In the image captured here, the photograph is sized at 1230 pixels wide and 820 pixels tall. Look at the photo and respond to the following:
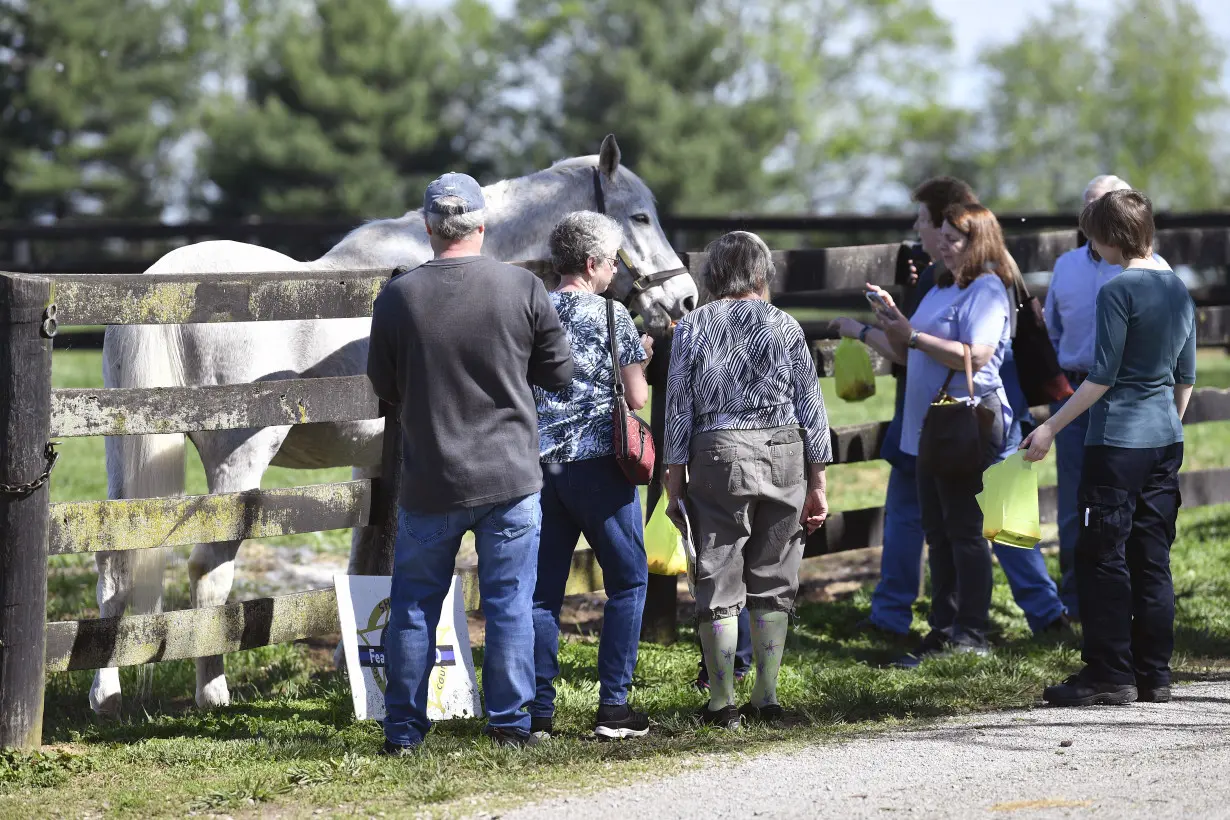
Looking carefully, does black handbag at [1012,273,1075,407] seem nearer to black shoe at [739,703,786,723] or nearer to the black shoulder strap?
black shoe at [739,703,786,723]

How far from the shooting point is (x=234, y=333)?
5.23 m

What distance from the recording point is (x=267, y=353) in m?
5.32

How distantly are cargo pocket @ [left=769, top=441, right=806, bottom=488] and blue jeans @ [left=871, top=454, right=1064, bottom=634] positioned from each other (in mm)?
1861

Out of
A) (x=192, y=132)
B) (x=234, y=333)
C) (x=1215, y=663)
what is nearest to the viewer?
(x=234, y=333)

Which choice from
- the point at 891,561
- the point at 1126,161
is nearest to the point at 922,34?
the point at 1126,161

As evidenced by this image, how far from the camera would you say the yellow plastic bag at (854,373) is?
5863 millimetres

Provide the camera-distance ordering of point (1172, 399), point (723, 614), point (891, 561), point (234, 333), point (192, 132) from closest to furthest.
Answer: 1. point (723, 614)
2. point (1172, 399)
3. point (234, 333)
4. point (891, 561)
5. point (192, 132)

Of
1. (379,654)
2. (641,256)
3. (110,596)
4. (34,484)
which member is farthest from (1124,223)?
(110,596)

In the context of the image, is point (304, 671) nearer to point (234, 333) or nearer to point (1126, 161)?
point (234, 333)

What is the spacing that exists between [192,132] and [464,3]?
13.4 m

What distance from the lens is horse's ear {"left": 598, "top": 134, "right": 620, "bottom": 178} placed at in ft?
20.0

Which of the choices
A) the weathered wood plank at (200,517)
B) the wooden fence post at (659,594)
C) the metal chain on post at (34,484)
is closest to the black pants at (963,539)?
the wooden fence post at (659,594)

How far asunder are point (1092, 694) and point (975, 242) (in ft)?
5.92

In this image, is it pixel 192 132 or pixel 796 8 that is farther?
pixel 796 8
